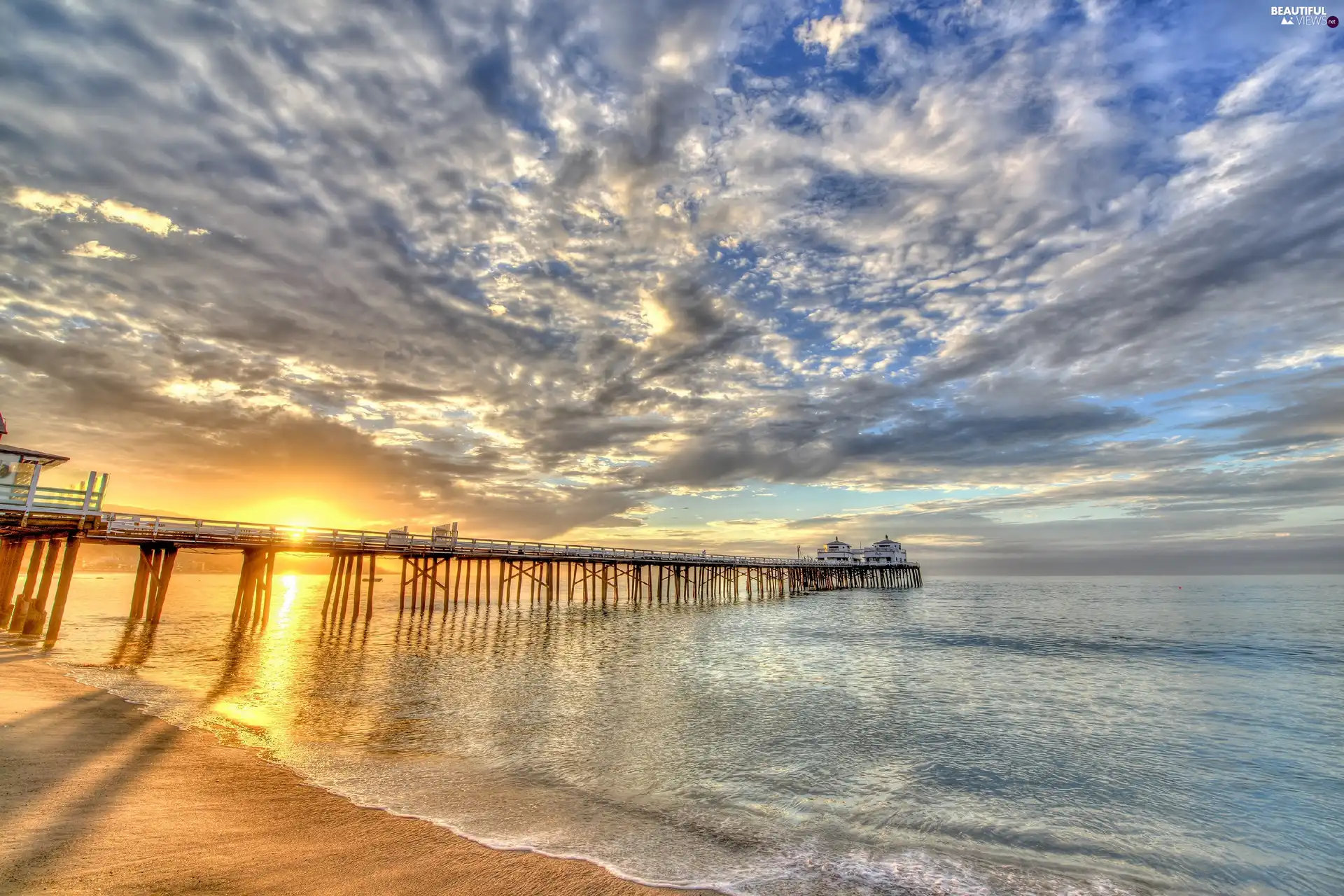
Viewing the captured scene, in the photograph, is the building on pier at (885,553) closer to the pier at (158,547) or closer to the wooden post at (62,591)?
the pier at (158,547)

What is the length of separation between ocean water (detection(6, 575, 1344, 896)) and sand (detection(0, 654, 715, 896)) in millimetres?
626

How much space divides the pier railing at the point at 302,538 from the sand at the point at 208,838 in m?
18.9

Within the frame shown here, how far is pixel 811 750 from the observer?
1170 centimetres

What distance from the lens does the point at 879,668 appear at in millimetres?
22516

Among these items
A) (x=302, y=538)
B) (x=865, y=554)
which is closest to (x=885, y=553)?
(x=865, y=554)

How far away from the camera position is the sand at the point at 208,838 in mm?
5219

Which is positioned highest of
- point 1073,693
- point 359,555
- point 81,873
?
point 359,555

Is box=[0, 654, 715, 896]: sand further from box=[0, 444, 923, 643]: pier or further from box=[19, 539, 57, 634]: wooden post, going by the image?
box=[19, 539, 57, 634]: wooden post

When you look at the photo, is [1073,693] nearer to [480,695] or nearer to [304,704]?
[480,695]

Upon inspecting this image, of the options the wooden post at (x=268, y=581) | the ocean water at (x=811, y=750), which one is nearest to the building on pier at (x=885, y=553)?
the ocean water at (x=811, y=750)

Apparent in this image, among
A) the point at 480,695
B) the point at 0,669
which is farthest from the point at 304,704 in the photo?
the point at 0,669

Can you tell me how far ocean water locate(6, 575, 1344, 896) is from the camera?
7.21 meters

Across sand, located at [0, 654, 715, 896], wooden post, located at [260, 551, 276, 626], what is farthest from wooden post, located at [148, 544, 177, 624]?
sand, located at [0, 654, 715, 896]

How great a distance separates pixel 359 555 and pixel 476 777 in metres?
28.5
